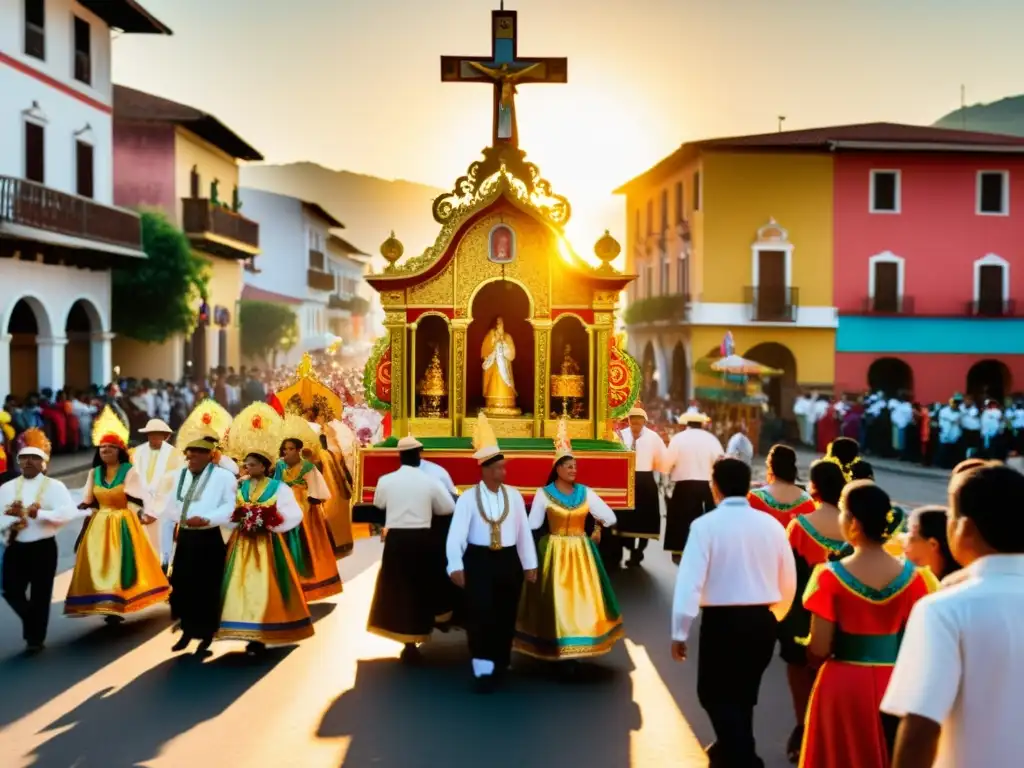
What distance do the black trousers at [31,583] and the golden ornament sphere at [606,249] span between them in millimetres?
6238

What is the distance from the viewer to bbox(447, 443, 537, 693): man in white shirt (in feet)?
28.7

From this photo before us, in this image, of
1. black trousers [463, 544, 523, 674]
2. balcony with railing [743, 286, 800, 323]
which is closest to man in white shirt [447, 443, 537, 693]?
black trousers [463, 544, 523, 674]

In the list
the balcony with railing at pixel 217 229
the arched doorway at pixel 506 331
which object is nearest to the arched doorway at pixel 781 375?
the balcony with railing at pixel 217 229

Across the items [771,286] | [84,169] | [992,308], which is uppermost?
[84,169]

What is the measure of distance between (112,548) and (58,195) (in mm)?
18145

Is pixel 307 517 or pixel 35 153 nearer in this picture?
pixel 307 517

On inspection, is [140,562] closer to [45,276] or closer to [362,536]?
[362,536]

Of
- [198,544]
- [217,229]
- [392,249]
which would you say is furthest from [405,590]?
[217,229]

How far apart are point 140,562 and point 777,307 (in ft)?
104

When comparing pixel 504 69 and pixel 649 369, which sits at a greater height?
pixel 504 69

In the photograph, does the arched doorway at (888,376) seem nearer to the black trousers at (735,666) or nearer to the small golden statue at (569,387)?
the small golden statue at (569,387)

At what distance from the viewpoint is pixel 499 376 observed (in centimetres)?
1370

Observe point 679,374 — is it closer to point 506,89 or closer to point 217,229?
point 217,229

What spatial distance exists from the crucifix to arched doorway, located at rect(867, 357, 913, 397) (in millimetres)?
29234
